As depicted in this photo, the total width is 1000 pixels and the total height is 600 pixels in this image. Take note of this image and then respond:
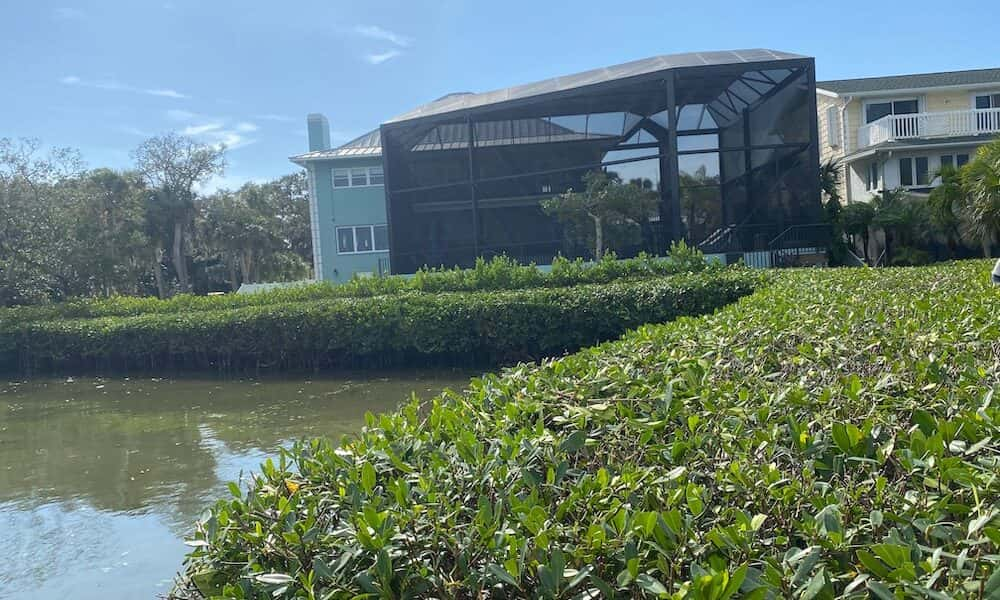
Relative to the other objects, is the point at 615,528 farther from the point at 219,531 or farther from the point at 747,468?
the point at 219,531

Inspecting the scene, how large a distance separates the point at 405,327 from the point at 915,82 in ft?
63.3

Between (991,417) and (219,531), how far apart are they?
209 cm

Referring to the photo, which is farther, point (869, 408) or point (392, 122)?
point (392, 122)

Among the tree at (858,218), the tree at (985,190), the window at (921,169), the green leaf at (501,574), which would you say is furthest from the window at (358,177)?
the green leaf at (501,574)

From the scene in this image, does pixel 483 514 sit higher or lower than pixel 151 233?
lower

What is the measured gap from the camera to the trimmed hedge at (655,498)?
168cm

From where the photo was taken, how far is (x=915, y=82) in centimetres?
2469

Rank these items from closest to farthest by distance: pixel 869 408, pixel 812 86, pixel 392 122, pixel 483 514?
pixel 483 514, pixel 869 408, pixel 812 86, pixel 392 122

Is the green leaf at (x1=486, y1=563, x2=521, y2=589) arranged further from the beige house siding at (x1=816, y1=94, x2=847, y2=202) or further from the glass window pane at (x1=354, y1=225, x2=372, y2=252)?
the glass window pane at (x1=354, y1=225, x2=372, y2=252)

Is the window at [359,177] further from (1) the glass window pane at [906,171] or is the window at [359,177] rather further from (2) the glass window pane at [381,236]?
(1) the glass window pane at [906,171]

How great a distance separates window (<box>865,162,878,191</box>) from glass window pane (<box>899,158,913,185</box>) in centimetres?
84

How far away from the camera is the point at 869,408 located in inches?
100

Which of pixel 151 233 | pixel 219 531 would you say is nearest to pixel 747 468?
pixel 219 531

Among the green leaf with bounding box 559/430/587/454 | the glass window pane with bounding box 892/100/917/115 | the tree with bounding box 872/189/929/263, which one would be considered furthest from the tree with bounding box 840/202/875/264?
the green leaf with bounding box 559/430/587/454
